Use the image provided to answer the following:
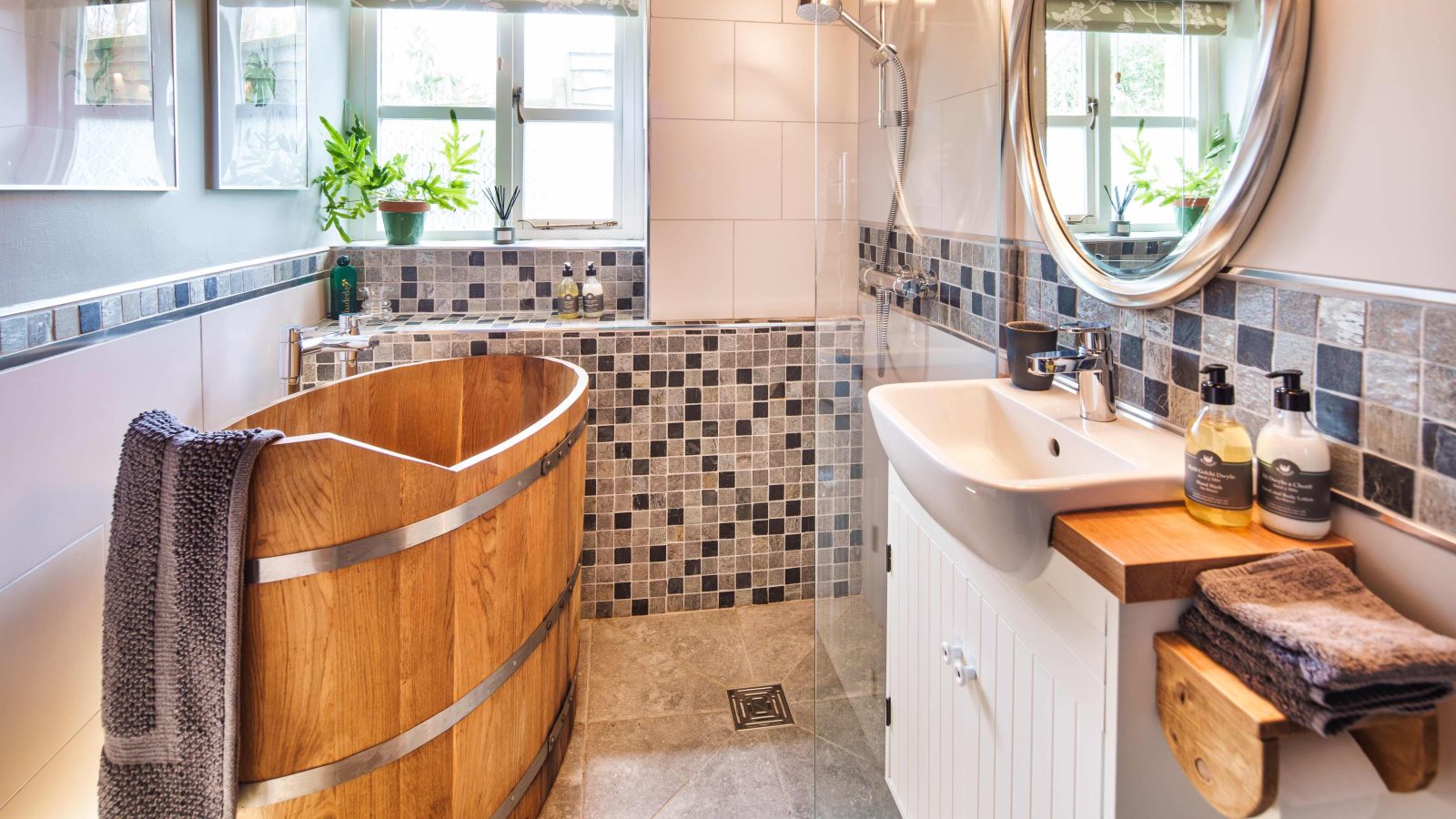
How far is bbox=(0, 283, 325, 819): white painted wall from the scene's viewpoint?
54.6 inches

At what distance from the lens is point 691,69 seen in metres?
2.80

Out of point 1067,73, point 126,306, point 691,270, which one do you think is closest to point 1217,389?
point 1067,73

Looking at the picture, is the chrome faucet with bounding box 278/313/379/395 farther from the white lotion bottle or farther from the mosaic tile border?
the white lotion bottle

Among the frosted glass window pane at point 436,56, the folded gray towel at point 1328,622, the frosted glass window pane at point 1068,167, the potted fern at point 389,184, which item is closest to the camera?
the folded gray towel at point 1328,622

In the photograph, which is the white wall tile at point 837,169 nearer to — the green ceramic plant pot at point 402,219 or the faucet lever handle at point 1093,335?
the faucet lever handle at point 1093,335

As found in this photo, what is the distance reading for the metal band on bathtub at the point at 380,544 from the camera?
1321 mm

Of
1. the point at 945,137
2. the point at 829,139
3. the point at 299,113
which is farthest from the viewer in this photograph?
the point at 299,113

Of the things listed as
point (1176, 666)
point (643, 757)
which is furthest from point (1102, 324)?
point (643, 757)

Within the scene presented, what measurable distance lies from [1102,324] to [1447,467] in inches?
25.9

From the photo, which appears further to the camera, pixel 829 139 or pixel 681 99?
pixel 681 99

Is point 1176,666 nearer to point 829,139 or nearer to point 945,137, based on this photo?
point 945,137

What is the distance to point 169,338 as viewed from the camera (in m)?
1.88

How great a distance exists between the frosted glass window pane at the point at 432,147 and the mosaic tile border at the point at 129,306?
719 millimetres

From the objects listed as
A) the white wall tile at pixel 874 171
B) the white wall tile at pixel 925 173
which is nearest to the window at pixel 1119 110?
the white wall tile at pixel 925 173
